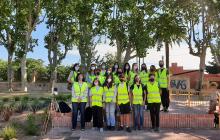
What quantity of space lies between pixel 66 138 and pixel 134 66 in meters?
3.74

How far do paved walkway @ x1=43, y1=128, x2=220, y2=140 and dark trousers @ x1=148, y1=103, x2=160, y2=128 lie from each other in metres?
0.30

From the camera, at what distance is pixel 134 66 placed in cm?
1552

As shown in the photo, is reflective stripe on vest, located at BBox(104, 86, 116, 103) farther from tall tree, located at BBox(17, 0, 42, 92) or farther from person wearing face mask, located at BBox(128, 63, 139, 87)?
tall tree, located at BBox(17, 0, 42, 92)

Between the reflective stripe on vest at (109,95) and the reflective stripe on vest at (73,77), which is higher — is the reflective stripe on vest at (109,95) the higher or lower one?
the lower one

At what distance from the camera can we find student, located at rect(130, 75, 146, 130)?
1434cm

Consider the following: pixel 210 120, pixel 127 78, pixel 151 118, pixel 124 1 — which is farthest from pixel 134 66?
pixel 124 1

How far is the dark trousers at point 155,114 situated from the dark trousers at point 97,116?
62.0 inches

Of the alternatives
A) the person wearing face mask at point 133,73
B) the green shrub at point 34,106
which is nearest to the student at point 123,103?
the person wearing face mask at point 133,73

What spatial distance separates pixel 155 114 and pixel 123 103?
3.49ft

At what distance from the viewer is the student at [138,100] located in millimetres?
14344

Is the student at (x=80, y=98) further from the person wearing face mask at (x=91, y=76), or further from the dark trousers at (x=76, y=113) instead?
the person wearing face mask at (x=91, y=76)

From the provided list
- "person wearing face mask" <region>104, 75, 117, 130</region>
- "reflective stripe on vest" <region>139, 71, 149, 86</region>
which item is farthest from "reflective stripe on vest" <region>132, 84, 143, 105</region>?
"reflective stripe on vest" <region>139, 71, 149, 86</region>

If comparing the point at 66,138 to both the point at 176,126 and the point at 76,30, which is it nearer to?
the point at 176,126

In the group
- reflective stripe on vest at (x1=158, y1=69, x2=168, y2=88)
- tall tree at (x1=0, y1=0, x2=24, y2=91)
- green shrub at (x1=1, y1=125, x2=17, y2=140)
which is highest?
tall tree at (x1=0, y1=0, x2=24, y2=91)
